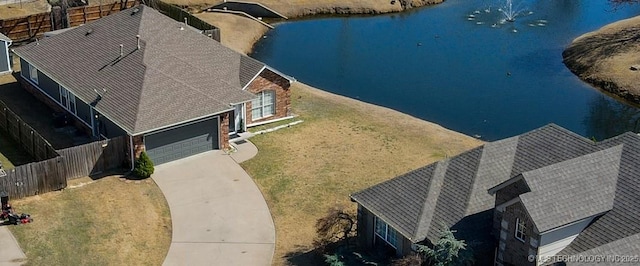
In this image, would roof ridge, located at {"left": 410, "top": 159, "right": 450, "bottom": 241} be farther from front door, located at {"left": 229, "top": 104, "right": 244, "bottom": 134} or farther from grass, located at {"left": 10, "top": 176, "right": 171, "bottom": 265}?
front door, located at {"left": 229, "top": 104, "right": 244, "bottom": 134}

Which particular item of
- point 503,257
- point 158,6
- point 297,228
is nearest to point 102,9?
point 158,6

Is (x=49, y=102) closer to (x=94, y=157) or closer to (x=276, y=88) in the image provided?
(x=94, y=157)

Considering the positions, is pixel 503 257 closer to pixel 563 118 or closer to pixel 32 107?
pixel 563 118

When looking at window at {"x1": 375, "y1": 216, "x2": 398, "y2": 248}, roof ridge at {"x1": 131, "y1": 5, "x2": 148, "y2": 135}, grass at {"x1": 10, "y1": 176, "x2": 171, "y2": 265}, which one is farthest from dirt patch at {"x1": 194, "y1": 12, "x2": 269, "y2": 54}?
window at {"x1": 375, "y1": 216, "x2": 398, "y2": 248}

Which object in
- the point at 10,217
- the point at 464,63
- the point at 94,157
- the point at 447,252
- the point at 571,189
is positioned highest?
the point at 571,189

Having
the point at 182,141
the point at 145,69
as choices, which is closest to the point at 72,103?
the point at 145,69

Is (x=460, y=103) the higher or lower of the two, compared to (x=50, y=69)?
lower
